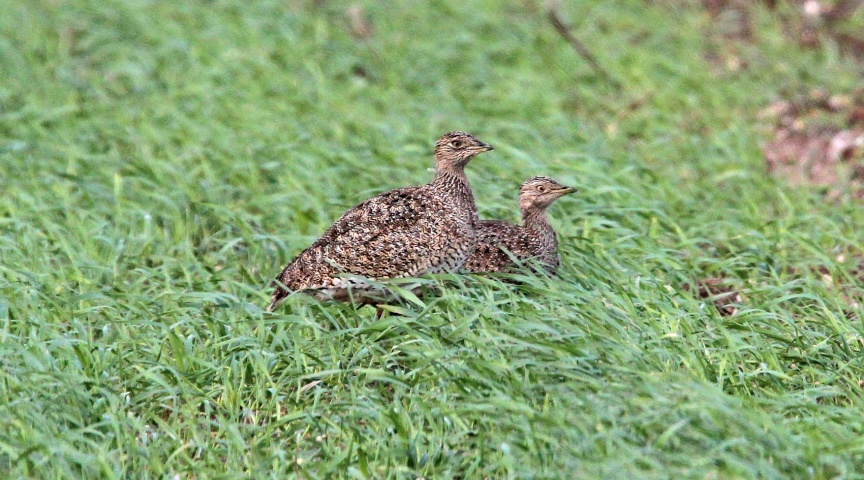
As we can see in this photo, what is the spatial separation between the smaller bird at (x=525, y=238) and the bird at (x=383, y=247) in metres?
0.18

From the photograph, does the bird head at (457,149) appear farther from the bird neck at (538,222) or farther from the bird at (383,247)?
the bird neck at (538,222)

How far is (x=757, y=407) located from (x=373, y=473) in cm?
149

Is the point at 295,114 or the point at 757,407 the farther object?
the point at 295,114

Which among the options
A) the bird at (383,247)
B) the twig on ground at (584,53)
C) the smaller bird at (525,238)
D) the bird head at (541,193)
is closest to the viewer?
the bird at (383,247)

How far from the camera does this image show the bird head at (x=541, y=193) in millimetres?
6758

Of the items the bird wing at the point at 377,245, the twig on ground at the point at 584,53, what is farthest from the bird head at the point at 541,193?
the twig on ground at the point at 584,53

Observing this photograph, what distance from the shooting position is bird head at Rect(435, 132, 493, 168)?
6562 mm

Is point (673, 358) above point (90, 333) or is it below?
above

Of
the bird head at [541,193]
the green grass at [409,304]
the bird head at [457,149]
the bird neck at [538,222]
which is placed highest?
the bird head at [457,149]

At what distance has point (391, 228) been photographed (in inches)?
239

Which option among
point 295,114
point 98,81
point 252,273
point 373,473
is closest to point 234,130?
point 295,114

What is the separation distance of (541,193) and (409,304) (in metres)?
1.23

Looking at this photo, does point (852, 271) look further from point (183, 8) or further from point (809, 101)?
point (183, 8)

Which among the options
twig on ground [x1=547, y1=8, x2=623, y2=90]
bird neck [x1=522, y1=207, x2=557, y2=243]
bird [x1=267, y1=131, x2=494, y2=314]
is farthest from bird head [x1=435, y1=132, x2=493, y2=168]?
twig on ground [x1=547, y1=8, x2=623, y2=90]
